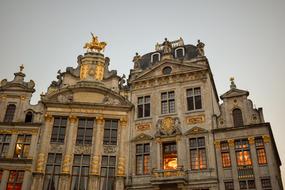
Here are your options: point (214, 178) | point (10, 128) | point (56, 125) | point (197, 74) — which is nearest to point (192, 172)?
point (214, 178)

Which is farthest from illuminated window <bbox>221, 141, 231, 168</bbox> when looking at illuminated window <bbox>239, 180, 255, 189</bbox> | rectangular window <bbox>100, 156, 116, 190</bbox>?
rectangular window <bbox>100, 156, 116, 190</bbox>

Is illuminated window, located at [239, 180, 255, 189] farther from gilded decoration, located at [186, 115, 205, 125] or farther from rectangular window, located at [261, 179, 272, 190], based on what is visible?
gilded decoration, located at [186, 115, 205, 125]

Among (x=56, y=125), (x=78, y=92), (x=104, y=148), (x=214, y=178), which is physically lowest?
(x=214, y=178)

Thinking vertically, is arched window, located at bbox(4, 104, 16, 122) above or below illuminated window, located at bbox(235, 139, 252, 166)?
above

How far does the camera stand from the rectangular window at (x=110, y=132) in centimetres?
3086

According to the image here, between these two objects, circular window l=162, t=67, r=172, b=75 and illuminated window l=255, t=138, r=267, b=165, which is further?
circular window l=162, t=67, r=172, b=75

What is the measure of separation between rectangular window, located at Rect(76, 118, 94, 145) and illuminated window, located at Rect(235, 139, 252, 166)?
12340 millimetres

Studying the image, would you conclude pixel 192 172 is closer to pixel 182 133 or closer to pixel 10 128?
pixel 182 133

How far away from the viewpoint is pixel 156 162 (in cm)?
2875

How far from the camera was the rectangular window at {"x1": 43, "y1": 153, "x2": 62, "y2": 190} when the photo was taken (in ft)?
93.3

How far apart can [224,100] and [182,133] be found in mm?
4442

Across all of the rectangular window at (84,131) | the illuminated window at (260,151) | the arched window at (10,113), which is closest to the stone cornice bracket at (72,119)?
the rectangular window at (84,131)

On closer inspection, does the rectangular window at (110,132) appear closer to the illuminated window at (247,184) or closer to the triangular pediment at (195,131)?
the triangular pediment at (195,131)

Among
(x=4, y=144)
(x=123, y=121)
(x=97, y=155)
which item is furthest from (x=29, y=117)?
(x=123, y=121)
